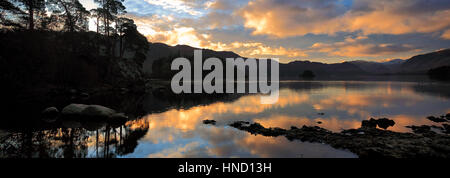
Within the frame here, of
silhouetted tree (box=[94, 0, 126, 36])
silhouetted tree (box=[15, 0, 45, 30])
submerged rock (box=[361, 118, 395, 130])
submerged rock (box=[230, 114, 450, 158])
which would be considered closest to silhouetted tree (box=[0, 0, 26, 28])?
silhouetted tree (box=[15, 0, 45, 30])

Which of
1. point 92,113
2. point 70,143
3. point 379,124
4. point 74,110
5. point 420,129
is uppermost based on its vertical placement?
point 74,110

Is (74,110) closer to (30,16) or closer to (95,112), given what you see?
(95,112)

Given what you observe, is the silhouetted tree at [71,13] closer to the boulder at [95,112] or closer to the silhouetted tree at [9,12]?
the silhouetted tree at [9,12]

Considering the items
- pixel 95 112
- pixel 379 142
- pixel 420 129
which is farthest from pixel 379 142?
pixel 95 112

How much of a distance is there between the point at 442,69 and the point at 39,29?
232039 millimetres

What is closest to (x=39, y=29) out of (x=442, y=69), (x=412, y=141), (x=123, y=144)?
(x=123, y=144)

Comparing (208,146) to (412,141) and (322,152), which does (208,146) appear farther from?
(412,141)

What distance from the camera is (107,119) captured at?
22031 millimetres

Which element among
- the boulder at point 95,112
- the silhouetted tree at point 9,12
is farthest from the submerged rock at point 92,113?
the silhouetted tree at point 9,12

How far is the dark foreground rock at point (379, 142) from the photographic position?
1248 cm

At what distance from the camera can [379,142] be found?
14.8m

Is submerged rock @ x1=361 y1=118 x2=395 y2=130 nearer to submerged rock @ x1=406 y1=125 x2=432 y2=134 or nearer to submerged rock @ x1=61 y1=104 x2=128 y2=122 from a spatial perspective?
submerged rock @ x1=406 y1=125 x2=432 y2=134

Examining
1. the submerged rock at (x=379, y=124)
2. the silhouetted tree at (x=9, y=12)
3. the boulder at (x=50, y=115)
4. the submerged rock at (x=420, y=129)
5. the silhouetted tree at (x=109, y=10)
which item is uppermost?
the silhouetted tree at (x=109, y=10)
